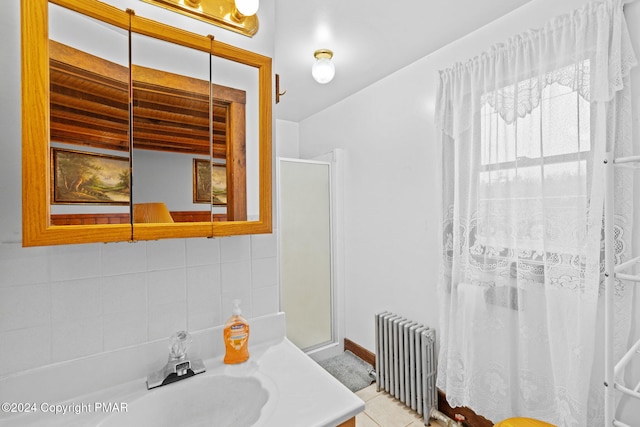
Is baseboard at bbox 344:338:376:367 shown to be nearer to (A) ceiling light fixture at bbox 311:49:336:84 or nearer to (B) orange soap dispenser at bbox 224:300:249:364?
(B) orange soap dispenser at bbox 224:300:249:364

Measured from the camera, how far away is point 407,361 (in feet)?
6.19

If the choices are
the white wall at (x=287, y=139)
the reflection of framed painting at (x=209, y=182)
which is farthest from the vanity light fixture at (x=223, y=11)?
the white wall at (x=287, y=139)

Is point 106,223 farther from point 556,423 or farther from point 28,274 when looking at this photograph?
point 556,423

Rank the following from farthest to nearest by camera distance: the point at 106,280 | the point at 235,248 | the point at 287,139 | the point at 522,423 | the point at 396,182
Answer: the point at 287,139
the point at 396,182
the point at 522,423
the point at 235,248
the point at 106,280

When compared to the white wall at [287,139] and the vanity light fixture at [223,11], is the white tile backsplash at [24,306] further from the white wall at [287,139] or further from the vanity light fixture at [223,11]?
the white wall at [287,139]

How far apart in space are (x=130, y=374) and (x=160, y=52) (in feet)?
3.33

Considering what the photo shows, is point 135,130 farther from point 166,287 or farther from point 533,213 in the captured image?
point 533,213

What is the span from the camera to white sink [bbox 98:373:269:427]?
83 centimetres

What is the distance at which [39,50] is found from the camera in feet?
2.33

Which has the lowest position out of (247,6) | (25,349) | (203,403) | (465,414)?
(465,414)

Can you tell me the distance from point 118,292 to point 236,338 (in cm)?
40

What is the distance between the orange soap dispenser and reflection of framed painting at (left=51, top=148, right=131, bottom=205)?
0.51 meters

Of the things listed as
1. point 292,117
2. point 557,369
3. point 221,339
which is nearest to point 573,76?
point 557,369

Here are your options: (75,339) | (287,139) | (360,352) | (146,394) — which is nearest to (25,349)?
(75,339)
